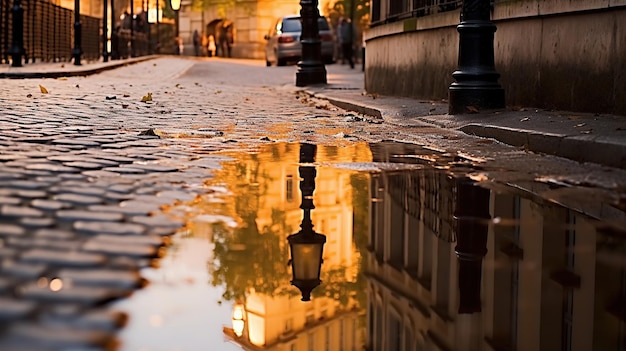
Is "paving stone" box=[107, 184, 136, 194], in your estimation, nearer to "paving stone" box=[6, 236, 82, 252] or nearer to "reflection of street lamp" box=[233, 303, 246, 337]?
"paving stone" box=[6, 236, 82, 252]

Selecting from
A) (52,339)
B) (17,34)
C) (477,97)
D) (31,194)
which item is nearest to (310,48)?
(17,34)

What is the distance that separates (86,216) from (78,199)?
18.1 inches

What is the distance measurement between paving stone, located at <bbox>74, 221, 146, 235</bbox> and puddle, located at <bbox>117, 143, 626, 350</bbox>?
173 mm

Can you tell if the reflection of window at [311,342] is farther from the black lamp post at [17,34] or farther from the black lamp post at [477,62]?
the black lamp post at [17,34]

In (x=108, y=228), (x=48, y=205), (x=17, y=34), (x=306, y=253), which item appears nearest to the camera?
(x=306, y=253)

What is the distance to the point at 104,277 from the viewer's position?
2881 mm

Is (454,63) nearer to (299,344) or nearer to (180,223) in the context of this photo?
(180,223)

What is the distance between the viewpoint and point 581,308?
107 inches

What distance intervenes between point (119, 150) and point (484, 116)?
3.42 meters

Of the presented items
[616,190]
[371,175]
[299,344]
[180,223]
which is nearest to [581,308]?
[299,344]

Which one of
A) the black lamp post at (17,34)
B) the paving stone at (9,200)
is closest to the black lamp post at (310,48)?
the black lamp post at (17,34)

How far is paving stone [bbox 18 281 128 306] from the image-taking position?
A: 8.39 feet

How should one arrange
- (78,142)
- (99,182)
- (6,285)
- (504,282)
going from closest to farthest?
(6,285)
(504,282)
(99,182)
(78,142)

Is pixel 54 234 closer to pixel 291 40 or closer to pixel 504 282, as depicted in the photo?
pixel 504 282
